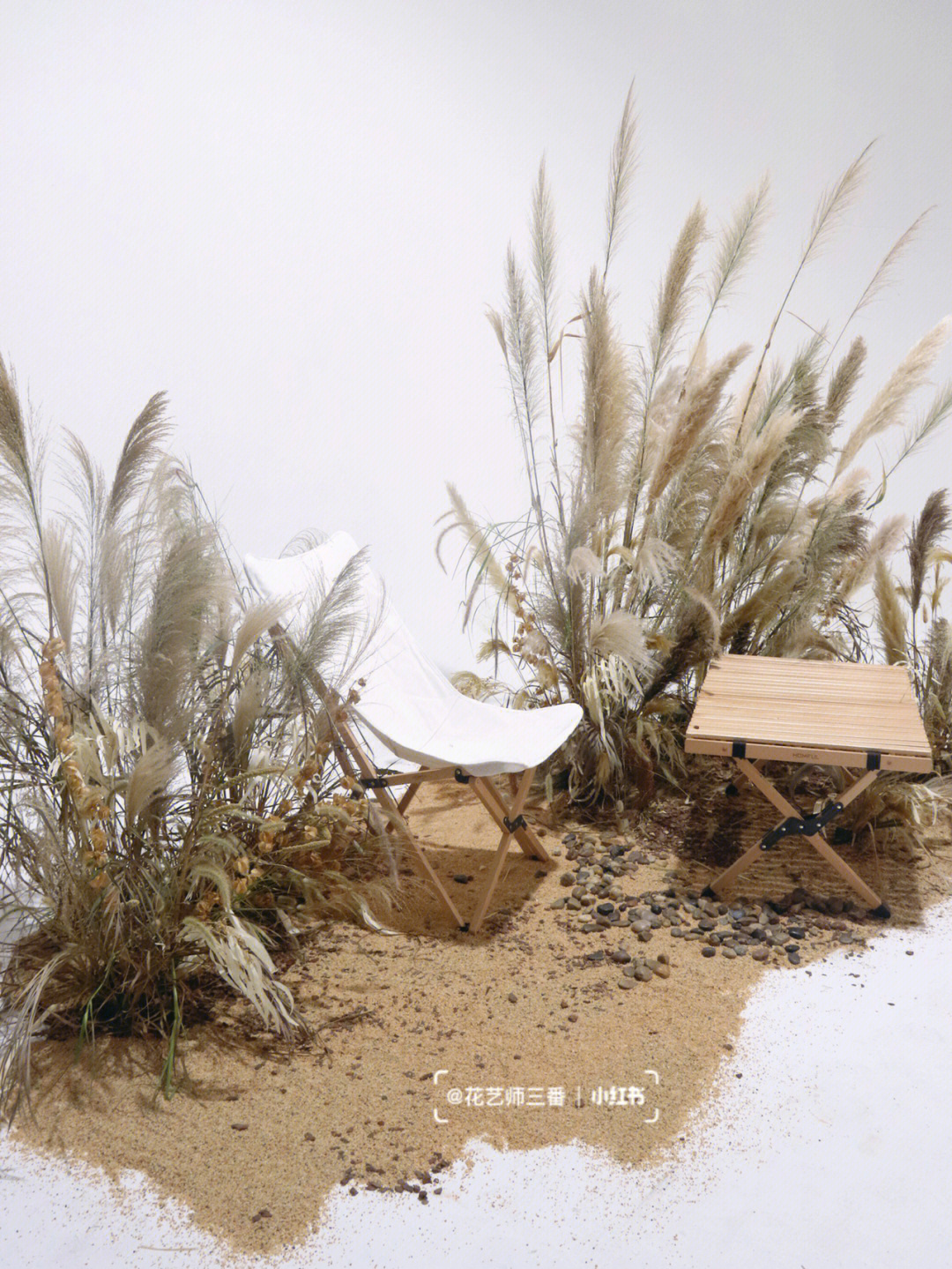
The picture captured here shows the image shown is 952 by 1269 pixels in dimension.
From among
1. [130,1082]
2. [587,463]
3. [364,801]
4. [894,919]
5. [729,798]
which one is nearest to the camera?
[130,1082]

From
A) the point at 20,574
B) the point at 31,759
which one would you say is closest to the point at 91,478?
the point at 20,574

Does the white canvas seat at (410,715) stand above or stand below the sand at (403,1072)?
above

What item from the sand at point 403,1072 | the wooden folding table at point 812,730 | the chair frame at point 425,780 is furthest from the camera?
the wooden folding table at point 812,730

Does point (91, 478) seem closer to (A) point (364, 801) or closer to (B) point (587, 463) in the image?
(A) point (364, 801)

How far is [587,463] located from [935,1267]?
2328mm

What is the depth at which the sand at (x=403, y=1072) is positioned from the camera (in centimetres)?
240

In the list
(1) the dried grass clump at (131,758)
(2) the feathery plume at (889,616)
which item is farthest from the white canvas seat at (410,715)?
(2) the feathery plume at (889,616)

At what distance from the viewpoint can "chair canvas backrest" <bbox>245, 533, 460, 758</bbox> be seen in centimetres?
344

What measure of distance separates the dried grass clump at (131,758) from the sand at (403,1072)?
0.30ft

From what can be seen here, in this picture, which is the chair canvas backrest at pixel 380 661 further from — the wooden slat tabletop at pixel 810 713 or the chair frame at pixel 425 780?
the wooden slat tabletop at pixel 810 713

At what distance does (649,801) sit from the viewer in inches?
161

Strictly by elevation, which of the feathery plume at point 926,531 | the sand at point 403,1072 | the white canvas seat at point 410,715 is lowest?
the sand at point 403,1072

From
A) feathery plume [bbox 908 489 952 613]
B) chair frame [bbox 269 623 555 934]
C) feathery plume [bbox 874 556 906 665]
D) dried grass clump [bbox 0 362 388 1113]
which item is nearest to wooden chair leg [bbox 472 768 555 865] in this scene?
chair frame [bbox 269 623 555 934]

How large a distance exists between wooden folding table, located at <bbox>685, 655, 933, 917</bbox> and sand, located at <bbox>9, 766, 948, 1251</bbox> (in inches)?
11.8
